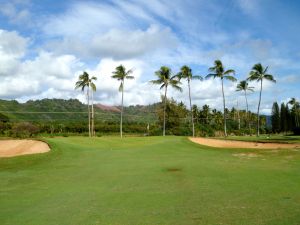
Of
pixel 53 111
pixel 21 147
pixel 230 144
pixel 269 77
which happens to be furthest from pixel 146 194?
pixel 53 111

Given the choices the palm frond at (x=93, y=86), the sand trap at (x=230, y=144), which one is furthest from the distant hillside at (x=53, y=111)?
the sand trap at (x=230, y=144)

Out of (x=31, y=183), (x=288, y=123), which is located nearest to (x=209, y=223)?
(x=31, y=183)

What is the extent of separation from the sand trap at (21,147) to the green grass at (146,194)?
16.9 feet

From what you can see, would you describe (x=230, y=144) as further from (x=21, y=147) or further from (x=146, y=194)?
(x=146, y=194)

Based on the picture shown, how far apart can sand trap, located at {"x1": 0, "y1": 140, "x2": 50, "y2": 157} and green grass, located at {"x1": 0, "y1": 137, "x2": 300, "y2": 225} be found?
5.16 meters

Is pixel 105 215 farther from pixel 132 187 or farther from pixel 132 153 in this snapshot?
pixel 132 153

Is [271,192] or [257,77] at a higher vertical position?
[257,77]

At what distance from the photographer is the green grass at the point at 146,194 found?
801 centimetres

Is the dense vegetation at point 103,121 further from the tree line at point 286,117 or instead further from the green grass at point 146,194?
the green grass at point 146,194

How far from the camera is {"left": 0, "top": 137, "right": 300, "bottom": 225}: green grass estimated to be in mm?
8008

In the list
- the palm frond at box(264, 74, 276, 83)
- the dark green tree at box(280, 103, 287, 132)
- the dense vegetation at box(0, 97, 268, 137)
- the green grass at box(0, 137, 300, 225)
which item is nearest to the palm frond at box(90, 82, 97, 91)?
the dense vegetation at box(0, 97, 268, 137)

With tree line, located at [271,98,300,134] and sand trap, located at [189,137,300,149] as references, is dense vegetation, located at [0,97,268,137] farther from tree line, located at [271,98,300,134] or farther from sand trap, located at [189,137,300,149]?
sand trap, located at [189,137,300,149]

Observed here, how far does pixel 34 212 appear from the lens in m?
9.09

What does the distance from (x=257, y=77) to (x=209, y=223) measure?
59660mm
